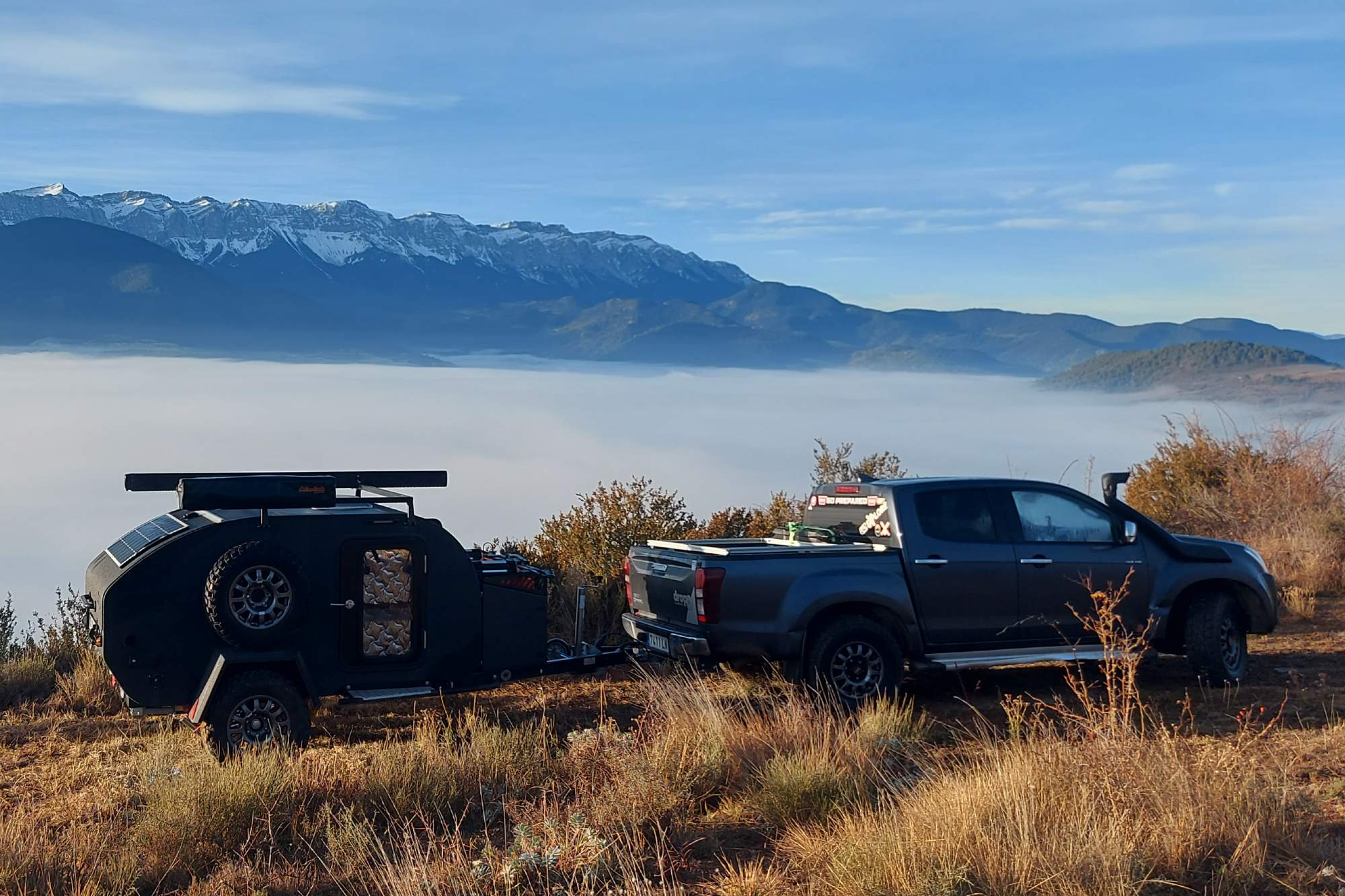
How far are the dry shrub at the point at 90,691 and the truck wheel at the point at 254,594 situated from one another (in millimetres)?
2732

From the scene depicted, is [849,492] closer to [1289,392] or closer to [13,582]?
[1289,392]

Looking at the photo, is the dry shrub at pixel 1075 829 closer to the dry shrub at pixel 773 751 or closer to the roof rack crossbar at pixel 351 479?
the dry shrub at pixel 773 751

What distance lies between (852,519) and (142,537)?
533 cm

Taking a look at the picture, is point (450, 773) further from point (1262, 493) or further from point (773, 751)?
point (1262, 493)

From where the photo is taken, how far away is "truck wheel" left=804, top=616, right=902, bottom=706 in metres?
8.80

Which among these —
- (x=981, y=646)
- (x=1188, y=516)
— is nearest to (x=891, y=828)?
(x=981, y=646)

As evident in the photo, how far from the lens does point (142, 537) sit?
823 centimetres

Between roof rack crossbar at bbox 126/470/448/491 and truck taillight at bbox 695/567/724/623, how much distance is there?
6.86ft

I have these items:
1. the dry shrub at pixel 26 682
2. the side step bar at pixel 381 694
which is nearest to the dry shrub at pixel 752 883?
the side step bar at pixel 381 694

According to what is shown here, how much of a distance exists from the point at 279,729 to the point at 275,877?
2.41 m

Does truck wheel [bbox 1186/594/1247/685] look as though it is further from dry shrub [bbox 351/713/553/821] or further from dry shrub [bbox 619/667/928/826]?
dry shrub [bbox 351/713/553/821]

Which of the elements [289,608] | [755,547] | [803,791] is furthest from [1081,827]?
[289,608]

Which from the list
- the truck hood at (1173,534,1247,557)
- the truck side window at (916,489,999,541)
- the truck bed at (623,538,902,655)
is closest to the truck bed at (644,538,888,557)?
the truck bed at (623,538,902,655)

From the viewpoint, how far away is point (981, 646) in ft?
30.7
